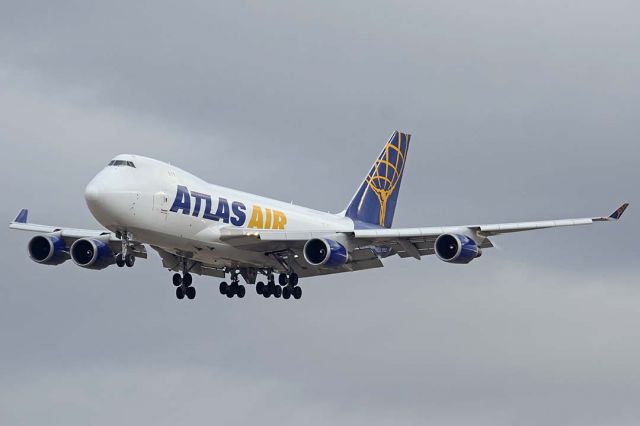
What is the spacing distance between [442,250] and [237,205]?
1089 centimetres

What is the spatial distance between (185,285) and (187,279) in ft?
1.15

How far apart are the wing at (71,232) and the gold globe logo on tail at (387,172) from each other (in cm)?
1605

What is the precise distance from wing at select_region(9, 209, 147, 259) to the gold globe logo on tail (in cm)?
1605

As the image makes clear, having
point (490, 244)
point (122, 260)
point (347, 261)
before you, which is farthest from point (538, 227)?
point (122, 260)

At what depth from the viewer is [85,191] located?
80062 mm

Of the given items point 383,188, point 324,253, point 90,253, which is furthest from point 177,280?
point 383,188

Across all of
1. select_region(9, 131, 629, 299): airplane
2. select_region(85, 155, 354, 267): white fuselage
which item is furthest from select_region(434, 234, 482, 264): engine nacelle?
select_region(85, 155, 354, 267): white fuselage

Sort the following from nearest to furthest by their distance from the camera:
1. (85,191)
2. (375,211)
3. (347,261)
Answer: (85,191) → (347,261) → (375,211)

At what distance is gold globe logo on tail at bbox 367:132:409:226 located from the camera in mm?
100525

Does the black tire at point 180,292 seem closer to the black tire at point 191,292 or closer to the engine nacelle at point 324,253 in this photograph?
the black tire at point 191,292

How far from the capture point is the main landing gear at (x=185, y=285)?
89438 millimetres

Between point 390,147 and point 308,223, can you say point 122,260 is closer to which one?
point 308,223

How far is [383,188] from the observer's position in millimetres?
101250

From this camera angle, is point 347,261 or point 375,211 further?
point 375,211
